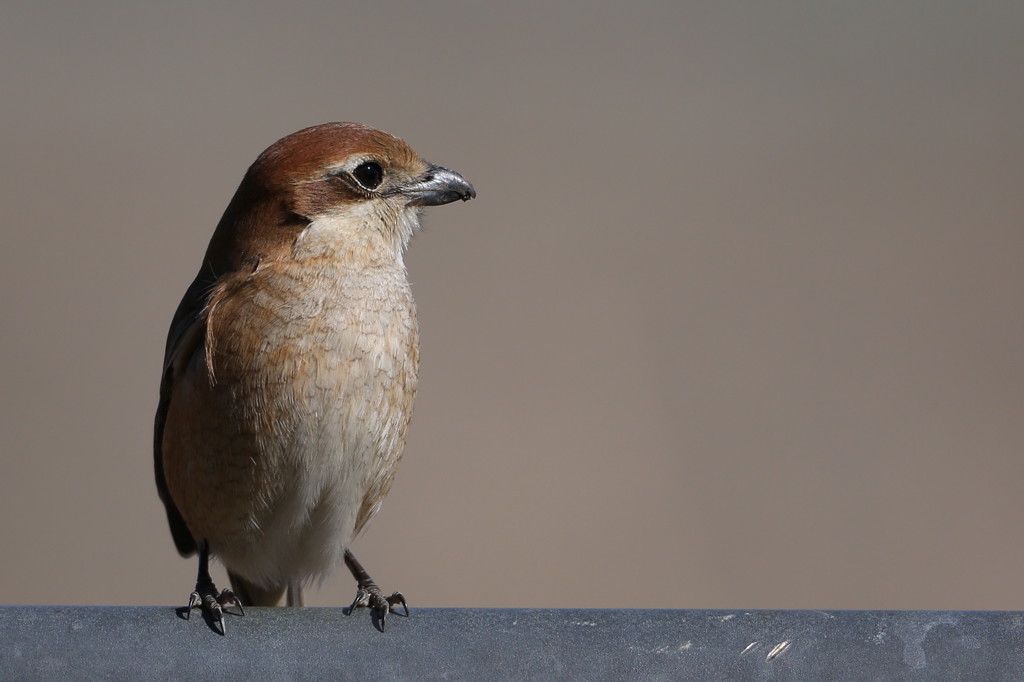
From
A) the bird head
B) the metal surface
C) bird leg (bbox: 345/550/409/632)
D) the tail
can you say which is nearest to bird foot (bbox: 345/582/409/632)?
bird leg (bbox: 345/550/409/632)

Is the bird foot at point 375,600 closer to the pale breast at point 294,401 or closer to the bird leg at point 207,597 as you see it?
the pale breast at point 294,401

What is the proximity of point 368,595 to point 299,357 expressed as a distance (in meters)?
0.78

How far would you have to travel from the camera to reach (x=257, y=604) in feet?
14.2

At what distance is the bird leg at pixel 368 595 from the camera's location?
335 cm

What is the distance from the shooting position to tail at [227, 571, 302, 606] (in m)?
4.26

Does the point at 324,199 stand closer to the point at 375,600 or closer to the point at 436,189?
the point at 436,189

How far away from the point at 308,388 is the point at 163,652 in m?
1.14

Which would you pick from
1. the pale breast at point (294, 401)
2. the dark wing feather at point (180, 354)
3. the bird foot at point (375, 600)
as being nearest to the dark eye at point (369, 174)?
the pale breast at point (294, 401)

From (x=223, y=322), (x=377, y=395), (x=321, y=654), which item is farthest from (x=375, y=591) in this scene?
(x=321, y=654)

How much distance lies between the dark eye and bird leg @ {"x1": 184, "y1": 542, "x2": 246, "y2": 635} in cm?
126

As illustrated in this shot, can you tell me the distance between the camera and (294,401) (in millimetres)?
3328

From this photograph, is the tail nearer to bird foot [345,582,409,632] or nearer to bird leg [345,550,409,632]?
bird leg [345,550,409,632]

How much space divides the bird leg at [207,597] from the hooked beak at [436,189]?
1293mm

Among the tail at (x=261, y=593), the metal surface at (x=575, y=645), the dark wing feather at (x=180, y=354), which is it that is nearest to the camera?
the metal surface at (x=575, y=645)
